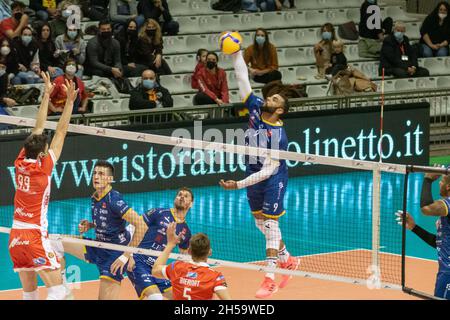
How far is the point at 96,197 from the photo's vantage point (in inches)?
509

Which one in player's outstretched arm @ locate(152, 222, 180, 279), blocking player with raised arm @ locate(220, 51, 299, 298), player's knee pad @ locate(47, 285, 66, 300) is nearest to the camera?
player's outstretched arm @ locate(152, 222, 180, 279)

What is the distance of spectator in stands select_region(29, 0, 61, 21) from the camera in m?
24.2

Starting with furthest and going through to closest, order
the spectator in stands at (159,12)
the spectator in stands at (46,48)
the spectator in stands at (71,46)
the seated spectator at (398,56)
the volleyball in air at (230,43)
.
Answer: the seated spectator at (398,56)
the spectator in stands at (159,12)
the spectator in stands at (71,46)
the spectator in stands at (46,48)
the volleyball in air at (230,43)

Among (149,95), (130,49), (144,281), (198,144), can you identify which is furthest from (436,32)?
(144,281)

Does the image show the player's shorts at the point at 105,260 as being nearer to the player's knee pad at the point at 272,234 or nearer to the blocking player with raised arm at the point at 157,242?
the blocking player with raised arm at the point at 157,242

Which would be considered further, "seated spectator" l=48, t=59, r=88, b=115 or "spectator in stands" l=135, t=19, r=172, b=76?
"spectator in stands" l=135, t=19, r=172, b=76

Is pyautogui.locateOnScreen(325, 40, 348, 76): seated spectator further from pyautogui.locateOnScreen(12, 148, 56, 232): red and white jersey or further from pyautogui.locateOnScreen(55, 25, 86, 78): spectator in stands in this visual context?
pyautogui.locateOnScreen(12, 148, 56, 232): red and white jersey

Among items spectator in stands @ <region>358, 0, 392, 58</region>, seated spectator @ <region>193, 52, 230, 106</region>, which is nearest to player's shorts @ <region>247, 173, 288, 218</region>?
seated spectator @ <region>193, 52, 230, 106</region>

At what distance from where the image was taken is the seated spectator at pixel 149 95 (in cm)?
2212

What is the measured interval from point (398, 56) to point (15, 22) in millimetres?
9097

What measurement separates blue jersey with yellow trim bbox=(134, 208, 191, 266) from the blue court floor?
2.88 metres

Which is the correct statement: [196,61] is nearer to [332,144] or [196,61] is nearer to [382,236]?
[332,144]

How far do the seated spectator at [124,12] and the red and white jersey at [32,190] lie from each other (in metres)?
13.1

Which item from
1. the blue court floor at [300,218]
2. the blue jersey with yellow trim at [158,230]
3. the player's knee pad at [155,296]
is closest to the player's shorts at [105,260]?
the blue jersey with yellow trim at [158,230]
